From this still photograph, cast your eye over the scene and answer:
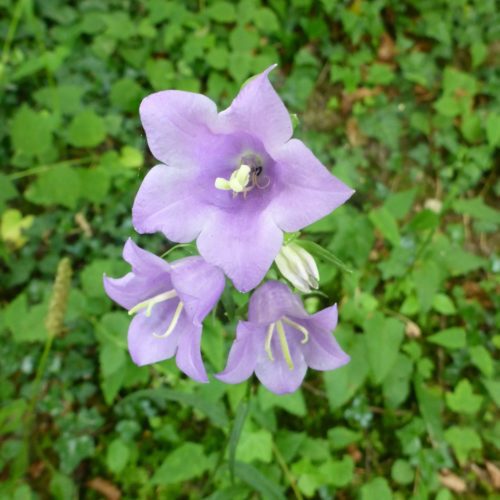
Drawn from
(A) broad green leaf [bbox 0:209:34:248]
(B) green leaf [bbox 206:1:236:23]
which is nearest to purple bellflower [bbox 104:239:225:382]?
(A) broad green leaf [bbox 0:209:34:248]

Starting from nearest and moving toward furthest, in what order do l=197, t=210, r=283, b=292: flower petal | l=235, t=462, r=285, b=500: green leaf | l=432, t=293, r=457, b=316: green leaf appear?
l=197, t=210, r=283, b=292: flower petal
l=235, t=462, r=285, b=500: green leaf
l=432, t=293, r=457, b=316: green leaf

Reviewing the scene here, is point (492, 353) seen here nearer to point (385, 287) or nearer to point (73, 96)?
point (385, 287)

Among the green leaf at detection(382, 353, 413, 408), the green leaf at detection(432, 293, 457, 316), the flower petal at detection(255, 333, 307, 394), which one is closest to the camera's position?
the flower petal at detection(255, 333, 307, 394)

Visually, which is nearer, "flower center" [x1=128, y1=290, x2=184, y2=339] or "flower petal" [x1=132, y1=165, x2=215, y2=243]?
"flower petal" [x1=132, y1=165, x2=215, y2=243]

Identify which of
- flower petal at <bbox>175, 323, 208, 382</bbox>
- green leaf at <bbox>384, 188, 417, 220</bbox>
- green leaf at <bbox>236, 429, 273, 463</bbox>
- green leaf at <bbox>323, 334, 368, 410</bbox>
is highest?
flower petal at <bbox>175, 323, 208, 382</bbox>

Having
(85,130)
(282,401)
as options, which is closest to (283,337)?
(282,401)

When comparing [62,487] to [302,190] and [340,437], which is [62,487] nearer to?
[340,437]

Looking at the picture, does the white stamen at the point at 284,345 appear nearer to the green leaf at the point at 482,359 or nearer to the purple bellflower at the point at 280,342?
the purple bellflower at the point at 280,342

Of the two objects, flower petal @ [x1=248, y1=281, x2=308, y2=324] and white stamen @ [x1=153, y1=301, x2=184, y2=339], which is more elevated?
flower petal @ [x1=248, y1=281, x2=308, y2=324]

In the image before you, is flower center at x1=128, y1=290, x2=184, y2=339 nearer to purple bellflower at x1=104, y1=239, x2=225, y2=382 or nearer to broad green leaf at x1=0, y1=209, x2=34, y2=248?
purple bellflower at x1=104, y1=239, x2=225, y2=382
